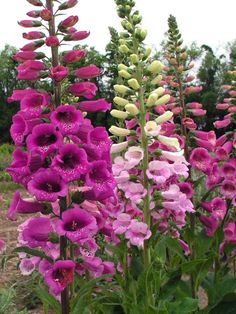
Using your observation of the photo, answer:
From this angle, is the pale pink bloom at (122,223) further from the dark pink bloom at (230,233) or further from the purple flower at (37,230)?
the dark pink bloom at (230,233)

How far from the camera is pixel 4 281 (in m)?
6.61

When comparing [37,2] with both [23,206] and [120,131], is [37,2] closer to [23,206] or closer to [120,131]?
[120,131]

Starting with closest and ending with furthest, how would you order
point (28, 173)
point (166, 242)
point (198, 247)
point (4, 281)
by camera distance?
point (28, 173)
point (166, 242)
point (198, 247)
point (4, 281)

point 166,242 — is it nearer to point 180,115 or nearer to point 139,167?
point 139,167

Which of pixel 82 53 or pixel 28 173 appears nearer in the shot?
pixel 28 173

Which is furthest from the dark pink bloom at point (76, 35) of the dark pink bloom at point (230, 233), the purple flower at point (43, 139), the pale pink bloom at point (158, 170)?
the dark pink bloom at point (230, 233)

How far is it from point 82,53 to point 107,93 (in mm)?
24632

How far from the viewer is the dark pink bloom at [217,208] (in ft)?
14.3

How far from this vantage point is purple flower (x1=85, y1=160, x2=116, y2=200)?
2.98 meters

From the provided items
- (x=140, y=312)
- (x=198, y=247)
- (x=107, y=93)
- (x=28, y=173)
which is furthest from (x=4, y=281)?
(x=107, y=93)

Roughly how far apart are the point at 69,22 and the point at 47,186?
979 mm

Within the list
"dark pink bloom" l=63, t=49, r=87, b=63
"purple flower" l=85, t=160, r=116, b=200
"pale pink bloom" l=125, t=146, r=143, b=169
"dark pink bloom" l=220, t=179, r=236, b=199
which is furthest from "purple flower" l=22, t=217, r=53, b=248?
"dark pink bloom" l=220, t=179, r=236, b=199

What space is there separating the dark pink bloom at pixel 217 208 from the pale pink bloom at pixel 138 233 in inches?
38.3

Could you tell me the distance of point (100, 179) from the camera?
303cm
